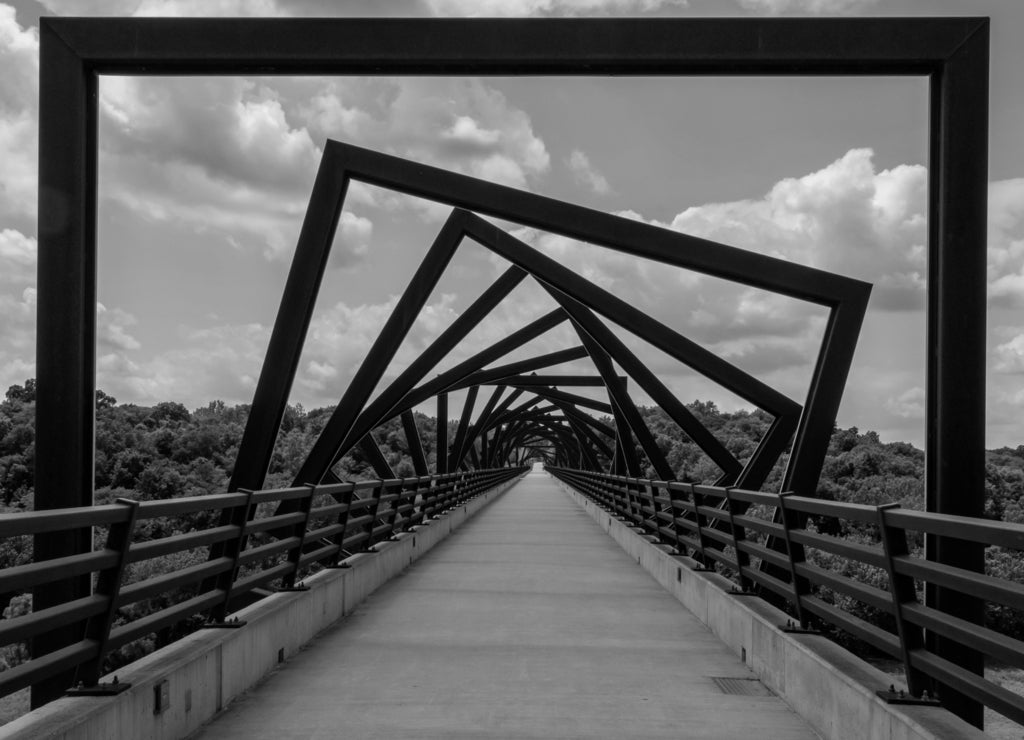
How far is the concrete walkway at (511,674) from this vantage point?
616cm

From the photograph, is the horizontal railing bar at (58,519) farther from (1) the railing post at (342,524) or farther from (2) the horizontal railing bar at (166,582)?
(1) the railing post at (342,524)

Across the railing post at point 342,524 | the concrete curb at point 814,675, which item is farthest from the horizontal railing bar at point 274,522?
the concrete curb at point 814,675

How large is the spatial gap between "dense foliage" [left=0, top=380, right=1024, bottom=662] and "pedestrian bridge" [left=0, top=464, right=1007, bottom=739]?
49.9 feet

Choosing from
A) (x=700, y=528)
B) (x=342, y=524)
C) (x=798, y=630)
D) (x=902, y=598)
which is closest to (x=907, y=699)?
(x=902, y=598)

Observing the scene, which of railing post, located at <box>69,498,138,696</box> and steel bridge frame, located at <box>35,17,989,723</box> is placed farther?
steel bridge frame, located at <box>35,17,989,723</box>

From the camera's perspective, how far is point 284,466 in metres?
94.6

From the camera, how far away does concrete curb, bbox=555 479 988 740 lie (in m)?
4.86

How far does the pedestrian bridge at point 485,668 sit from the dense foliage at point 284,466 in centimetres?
1521

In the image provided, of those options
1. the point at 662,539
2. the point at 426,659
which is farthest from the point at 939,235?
the point at 662,539

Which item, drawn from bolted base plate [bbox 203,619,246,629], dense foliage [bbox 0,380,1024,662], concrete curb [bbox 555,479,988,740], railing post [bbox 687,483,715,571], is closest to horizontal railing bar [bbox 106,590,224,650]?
bolted base plate [bbox 203,619,246,629]

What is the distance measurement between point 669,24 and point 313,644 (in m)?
5.92

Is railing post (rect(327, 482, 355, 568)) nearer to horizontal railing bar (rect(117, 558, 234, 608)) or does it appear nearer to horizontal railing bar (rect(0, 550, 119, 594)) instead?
horizontal railing bar (rect(117, 558, 234, 608))

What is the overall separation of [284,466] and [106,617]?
91.7m

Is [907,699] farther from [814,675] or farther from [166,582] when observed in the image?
[166,582]
